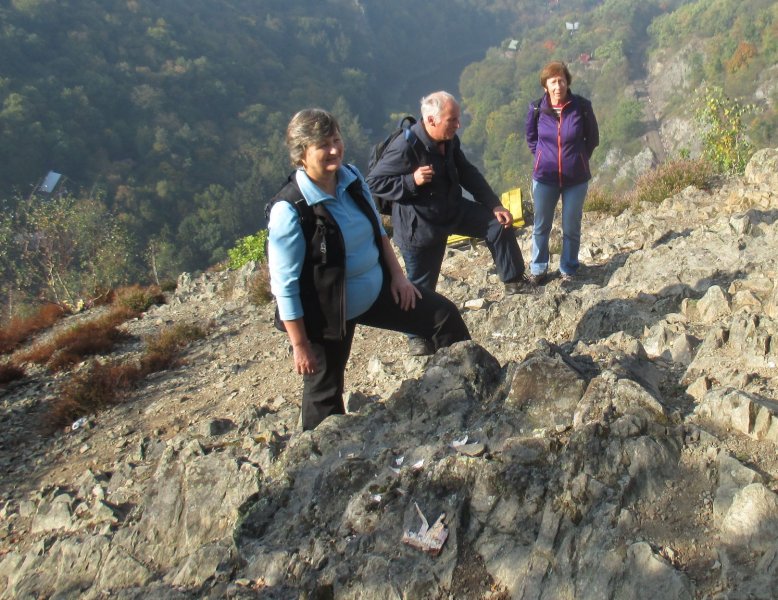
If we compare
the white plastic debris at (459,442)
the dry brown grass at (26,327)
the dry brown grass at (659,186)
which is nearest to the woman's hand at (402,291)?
the white plastic debris at (459,442)

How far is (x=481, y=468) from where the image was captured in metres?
2.79

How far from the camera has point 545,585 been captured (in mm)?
2316

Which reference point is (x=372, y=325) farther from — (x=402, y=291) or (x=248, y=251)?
(x=248, y=251)

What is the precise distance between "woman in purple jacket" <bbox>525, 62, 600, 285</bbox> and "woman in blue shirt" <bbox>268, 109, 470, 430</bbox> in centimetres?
224

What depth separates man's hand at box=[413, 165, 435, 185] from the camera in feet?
14.3

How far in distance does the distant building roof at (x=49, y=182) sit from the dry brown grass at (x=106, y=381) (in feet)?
174

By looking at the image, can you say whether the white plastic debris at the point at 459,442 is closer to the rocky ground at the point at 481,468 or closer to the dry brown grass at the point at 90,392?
the rocky ground at the point at 481,468

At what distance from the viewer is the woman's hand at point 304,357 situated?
3.30 metres

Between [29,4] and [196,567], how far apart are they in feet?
282

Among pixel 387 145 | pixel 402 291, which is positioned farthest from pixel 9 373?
pixel 402 291

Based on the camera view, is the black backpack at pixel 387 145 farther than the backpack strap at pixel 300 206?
Yes

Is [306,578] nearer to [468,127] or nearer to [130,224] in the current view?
[130,224]

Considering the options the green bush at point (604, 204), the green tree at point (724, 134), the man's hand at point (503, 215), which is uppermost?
the man's hand at point (503, 215)

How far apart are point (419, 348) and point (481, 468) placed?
6.93 feet
